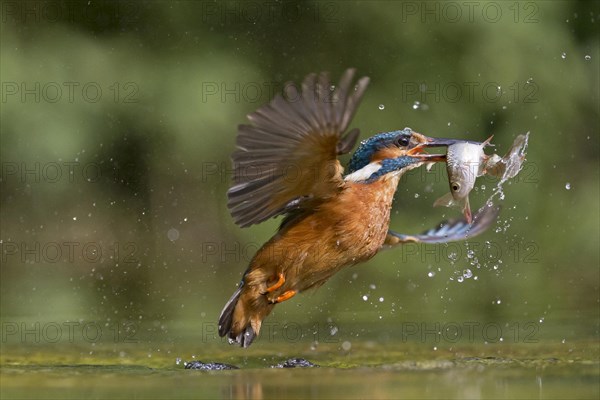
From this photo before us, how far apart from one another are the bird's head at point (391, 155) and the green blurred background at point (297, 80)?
2514 millimetres

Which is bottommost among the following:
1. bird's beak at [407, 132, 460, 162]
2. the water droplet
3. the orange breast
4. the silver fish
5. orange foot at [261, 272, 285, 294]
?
orange foot at [261, 272, 285, 294]

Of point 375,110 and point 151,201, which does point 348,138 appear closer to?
point 375,110

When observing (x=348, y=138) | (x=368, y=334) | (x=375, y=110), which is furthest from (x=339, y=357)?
(x=375, y=110)

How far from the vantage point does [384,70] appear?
7.93 meters

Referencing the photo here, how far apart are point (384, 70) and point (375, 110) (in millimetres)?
292

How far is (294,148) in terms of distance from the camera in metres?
4.50

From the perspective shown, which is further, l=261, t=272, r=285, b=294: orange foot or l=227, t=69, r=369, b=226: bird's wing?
l=261, t=272, r=285, b=294: orange foot

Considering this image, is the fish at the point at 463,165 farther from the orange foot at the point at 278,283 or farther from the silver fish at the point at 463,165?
the orange foot at the point at 278,283

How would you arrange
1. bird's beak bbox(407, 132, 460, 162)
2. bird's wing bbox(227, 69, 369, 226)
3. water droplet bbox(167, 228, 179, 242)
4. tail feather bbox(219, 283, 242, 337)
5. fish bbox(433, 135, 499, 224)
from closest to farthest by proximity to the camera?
bird's wing bbox(227, 69, 369, 226), fish bbox(433, 135, 499, 224), bird's beak bbox(407, 132, 460, 162), tail feather bbox(219, 283, 242, 337), water droplet bbox(167, 228, 179, 242)

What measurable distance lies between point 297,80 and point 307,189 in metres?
3.52

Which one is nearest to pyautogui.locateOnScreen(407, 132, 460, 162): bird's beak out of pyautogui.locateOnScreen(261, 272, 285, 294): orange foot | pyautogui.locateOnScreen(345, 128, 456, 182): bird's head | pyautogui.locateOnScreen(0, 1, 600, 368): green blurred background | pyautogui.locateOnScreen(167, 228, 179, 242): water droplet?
pyautogui.locateOnScreen(345, 128, 456, 182): bird's head

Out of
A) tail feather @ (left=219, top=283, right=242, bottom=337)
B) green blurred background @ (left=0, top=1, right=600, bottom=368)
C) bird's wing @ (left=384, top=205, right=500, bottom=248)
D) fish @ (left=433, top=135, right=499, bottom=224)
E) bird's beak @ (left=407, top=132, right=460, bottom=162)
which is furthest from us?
green blurred background @ (left=0, top=1, right=600, bottom=368)

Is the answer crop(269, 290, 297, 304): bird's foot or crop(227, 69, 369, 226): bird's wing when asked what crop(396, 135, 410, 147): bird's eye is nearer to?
crop(227, 69, 369, 226): bird's wing

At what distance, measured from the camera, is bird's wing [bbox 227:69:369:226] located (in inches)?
172
